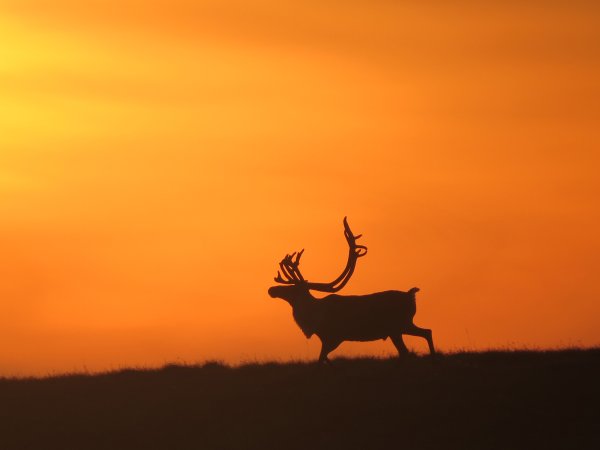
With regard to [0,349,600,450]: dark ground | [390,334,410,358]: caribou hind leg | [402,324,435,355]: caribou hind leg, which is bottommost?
[0,349,600,450]: dark ground

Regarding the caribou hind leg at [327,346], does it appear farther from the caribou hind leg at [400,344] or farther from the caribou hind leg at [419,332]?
the caribou hind leg at [419,332]

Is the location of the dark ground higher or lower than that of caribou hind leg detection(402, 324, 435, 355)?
lower

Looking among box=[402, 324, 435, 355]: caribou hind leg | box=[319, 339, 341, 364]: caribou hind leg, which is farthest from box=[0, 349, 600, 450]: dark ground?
box=[402, 324, 435, 355]: caribou hind leg

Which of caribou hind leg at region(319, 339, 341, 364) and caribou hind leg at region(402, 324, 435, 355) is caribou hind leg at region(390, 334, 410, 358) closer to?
caribou hind leg at region(402, 324, 435, 355)

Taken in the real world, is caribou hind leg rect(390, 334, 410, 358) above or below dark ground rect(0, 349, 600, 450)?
above

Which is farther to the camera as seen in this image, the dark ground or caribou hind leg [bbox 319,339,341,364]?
Answer: caribou hind leg [bbox 319,339,341,364]

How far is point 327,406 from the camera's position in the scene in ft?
102

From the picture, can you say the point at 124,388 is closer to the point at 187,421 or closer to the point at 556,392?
the point at 187,421

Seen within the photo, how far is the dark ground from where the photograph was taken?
29.5 meters

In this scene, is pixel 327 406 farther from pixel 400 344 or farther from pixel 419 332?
pixel 419 332

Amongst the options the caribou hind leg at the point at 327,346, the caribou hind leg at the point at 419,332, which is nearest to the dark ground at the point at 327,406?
the caribou hind leg at the point at 327,346

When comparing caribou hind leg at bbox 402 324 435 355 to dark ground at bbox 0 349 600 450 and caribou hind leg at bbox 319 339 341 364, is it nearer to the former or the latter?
dark ground at bbox 0 349 600 450

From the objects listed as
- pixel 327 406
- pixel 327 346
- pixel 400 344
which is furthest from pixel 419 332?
pixel 327 406

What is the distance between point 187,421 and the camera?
102 ft
